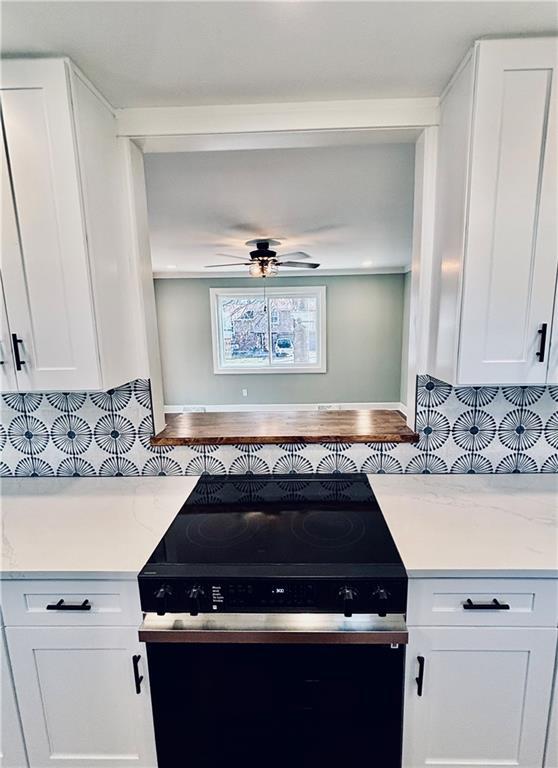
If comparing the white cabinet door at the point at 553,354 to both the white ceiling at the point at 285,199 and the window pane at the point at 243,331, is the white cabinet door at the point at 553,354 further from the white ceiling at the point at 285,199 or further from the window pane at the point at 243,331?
the window pane at the point at 243,331

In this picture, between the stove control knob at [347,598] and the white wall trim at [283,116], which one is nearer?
the stove control knob at [347,598]

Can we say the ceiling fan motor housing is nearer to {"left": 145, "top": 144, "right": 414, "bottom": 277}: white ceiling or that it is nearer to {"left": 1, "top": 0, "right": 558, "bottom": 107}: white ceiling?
{"left": 145, "top": 144, "right": 414, "bottom": 277}: white ceiling

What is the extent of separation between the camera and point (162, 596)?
983mm

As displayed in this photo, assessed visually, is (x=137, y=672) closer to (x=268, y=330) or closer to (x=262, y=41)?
(x=262, y=41)

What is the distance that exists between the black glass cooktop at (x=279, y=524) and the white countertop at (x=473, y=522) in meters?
0.07

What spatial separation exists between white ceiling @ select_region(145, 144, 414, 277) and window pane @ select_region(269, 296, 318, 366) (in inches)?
73.2

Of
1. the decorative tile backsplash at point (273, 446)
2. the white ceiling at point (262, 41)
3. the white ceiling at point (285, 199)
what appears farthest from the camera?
the white ceiling at point (285, 199)

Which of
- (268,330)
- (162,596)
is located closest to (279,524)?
(162,596)

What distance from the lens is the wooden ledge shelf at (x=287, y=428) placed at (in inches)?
60.0

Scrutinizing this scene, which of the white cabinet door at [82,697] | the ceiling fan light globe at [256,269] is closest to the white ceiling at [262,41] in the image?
the white cabinet door at [82,697]

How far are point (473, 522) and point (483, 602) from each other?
0.82ft

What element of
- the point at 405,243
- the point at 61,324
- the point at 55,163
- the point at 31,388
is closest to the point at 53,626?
the point at 31,388

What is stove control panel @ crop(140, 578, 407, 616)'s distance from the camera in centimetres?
97

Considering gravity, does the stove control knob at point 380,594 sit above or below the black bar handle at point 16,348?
below
